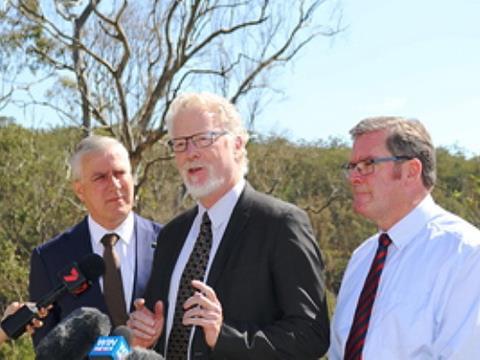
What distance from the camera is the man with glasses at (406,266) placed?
296 centimetres

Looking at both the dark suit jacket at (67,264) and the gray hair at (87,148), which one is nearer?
the dark suit jacket at (67,264)

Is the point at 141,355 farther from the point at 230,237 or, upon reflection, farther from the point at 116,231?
the point at 116,231

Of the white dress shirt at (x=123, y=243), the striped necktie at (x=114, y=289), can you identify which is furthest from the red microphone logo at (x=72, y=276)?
the white dress shirt at (x=123, y=243)

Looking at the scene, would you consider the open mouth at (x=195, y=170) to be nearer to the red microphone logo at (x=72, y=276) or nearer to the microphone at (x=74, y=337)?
the red microphone logo at (x=72, y=276)

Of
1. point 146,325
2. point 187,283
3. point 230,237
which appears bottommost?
point 146,325

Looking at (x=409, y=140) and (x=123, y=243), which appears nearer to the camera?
(x=409, y=140)

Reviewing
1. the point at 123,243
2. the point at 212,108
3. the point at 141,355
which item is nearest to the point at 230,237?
the point at 212,108

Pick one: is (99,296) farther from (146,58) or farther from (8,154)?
(8,154)

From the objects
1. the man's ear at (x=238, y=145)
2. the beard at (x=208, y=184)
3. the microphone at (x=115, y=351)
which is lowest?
the microphone at (x=115, y=351)

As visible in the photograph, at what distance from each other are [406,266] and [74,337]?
1493mm

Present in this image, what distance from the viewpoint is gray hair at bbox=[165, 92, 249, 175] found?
137 inches

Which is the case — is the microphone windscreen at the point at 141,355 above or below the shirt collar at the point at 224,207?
below

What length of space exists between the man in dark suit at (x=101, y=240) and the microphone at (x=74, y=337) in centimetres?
158

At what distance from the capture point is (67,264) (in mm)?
3949
